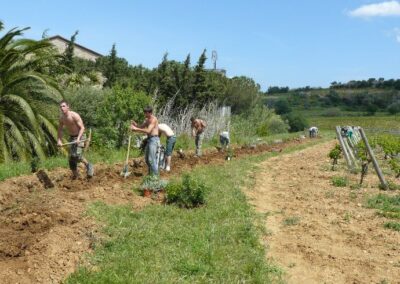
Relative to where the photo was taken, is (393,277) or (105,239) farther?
(105,239)

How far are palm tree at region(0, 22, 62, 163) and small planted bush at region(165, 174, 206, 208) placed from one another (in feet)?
19.0

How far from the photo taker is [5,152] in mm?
13273

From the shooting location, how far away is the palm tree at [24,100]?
13.8 metres

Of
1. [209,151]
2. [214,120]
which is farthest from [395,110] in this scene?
[209,151]

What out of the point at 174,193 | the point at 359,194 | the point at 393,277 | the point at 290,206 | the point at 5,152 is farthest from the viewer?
the point at 5,152

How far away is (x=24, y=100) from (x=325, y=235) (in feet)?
30.3

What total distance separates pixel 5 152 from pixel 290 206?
294 inches

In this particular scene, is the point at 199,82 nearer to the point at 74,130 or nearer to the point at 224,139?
the point at 224,139

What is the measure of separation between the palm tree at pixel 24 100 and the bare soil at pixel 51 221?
250cm

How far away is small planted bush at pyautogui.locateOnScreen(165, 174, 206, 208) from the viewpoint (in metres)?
9.39

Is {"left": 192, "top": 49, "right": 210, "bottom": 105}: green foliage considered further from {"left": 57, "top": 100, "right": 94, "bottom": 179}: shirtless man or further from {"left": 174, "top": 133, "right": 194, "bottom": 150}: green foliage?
{"left": 57, "top": 100, "right": 94, "bottom": 179}: shirtless man

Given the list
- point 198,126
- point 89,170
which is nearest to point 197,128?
point 198,126

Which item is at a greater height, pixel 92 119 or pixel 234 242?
pixel 92 119

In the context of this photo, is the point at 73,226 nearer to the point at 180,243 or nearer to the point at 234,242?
the point at 180,243
